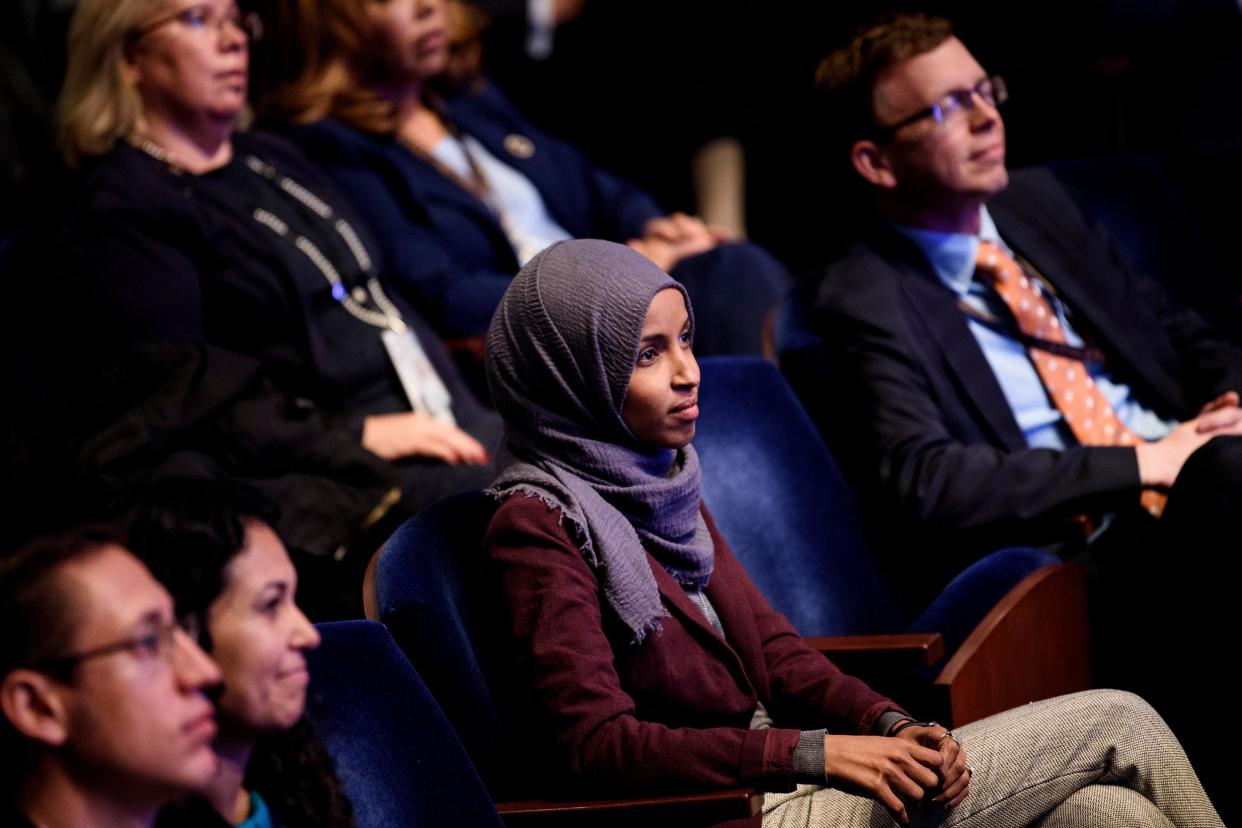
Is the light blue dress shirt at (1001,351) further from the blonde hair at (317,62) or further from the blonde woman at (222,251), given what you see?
the blonde hair at (317,62)

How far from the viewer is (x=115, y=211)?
114 inches

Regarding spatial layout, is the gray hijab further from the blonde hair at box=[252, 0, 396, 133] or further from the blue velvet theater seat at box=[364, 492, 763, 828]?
the blonde hair at box=[252, 0, 396, 133]

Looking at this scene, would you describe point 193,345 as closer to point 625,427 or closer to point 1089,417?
point 625,427

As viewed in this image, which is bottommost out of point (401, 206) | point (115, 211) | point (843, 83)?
point (401, 206)

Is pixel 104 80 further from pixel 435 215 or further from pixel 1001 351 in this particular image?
pixel 1001 351

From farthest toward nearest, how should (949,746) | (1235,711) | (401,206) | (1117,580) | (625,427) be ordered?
(401,206) → (1117,580) → (1235,711) → (625,427) → (949,746)

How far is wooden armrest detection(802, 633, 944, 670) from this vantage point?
2.19m

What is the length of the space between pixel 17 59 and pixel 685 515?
7.86ft

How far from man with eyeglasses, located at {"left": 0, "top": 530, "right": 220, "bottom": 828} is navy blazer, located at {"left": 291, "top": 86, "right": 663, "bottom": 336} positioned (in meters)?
2.15

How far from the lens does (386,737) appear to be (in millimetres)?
1812

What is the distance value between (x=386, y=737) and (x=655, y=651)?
1.08ft

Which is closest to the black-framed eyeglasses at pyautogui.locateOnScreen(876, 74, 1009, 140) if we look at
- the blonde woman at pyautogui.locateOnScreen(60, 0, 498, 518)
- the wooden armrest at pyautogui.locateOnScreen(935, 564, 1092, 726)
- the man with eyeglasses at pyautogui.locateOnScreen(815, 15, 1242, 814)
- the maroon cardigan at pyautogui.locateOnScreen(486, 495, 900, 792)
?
the man with eyeglasses at pyautogui.locateOnScreen(815, 15, 1242, 814)

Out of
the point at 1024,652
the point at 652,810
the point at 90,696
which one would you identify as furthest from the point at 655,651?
the point at 90,696

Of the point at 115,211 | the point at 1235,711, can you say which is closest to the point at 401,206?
the point at 115,211
